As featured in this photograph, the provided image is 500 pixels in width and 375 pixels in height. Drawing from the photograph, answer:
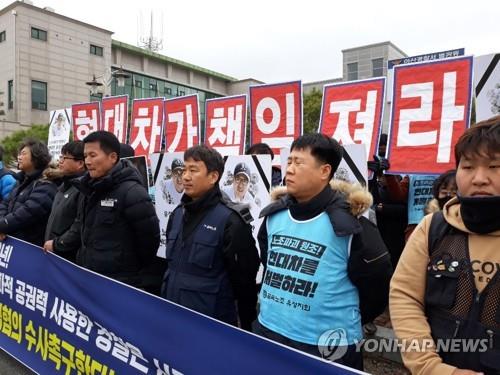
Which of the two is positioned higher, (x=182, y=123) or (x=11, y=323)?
(x=182, y=123)

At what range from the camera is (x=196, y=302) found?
2301 mm

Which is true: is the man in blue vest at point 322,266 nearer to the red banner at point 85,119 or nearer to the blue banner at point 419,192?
the blue banner at point 419,192

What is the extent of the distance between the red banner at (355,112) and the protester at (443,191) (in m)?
0.90

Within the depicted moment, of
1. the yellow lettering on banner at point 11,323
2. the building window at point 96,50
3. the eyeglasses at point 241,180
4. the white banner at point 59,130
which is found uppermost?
the building window at point 96,50

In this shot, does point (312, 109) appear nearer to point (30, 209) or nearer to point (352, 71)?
point (352, 71)

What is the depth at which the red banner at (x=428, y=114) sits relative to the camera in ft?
10.4

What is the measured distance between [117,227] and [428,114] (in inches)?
99.2

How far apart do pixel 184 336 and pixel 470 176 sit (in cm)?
137

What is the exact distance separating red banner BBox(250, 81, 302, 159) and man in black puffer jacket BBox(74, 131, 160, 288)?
72.2 inches

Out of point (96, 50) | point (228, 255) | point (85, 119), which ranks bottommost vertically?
point (228, 255)

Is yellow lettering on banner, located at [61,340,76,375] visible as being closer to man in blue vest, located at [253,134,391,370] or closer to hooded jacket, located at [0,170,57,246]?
man in blue vest, located at [253,134,391,370]

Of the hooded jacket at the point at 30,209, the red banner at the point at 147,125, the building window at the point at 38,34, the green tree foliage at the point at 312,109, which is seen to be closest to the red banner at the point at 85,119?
the red banner at the point at 147,125

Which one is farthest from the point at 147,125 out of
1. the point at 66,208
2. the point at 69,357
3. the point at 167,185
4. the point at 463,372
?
the point at 463,372

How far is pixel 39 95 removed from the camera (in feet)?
92.9
